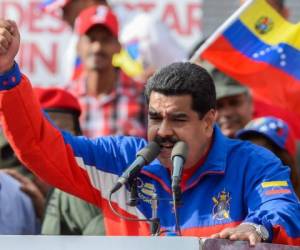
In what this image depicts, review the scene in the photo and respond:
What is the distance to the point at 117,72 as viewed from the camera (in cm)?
846

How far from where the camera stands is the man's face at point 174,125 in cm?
523

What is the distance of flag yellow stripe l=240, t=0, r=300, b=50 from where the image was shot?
721 cm

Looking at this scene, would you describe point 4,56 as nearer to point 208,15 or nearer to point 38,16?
point 38,16

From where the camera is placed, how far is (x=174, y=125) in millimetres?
5301

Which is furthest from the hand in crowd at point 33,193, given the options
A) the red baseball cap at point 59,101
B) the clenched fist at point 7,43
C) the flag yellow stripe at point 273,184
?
the flag yellow stripe at point 273,184

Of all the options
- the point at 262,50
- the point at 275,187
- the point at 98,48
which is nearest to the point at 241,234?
the point at 275,187

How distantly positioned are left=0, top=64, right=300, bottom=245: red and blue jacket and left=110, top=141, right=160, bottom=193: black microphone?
0.50m

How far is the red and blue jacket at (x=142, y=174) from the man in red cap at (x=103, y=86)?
7.92 feet

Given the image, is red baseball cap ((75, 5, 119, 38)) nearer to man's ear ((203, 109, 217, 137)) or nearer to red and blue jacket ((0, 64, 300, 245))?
red and blue jacket ((0, 64, 300, 245))

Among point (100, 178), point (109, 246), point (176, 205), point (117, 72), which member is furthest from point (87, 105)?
point (109, 246)

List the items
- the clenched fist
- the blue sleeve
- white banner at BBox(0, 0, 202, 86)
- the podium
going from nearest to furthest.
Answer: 1. the podium
2. the blue sleeve
3. the clenched fist
4. white banner at BBox(0, 0, 202, 86)

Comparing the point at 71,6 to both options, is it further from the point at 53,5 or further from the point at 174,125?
the point at 174,125

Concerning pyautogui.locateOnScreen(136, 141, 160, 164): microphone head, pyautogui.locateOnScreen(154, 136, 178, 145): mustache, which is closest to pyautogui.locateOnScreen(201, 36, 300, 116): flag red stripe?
pyautogui.locateOnScreen(154, 136, 178, 145): mustache

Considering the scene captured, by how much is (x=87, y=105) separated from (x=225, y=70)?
1285mm
